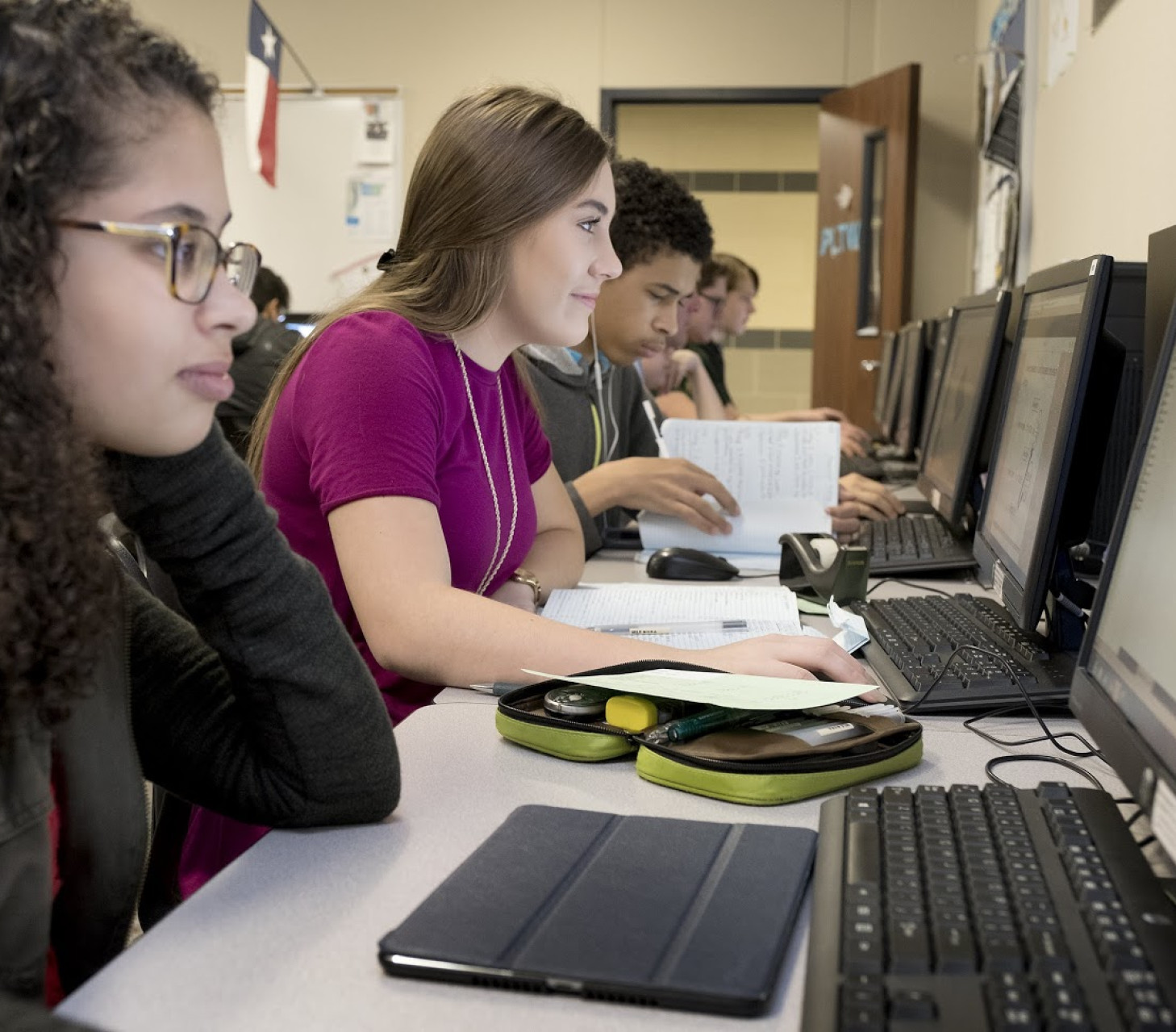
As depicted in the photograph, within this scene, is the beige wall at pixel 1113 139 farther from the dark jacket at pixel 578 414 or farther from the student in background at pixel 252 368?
the student in background at pixel 252 368

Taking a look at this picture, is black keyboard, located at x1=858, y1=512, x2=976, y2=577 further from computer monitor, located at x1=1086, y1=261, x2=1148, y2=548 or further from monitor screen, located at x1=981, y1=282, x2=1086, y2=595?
computer monitor, located at x1=1086, y1=261, x2=1148, y2=548

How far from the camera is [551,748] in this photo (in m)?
1.02

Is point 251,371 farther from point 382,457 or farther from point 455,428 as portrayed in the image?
point 382,457

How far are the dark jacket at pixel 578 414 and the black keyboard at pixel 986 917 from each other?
1.30 metres

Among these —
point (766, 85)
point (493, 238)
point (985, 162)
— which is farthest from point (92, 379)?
point (766, 85)

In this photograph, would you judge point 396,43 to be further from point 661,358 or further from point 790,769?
point 790,769

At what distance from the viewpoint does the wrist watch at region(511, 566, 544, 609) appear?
63.1 inches

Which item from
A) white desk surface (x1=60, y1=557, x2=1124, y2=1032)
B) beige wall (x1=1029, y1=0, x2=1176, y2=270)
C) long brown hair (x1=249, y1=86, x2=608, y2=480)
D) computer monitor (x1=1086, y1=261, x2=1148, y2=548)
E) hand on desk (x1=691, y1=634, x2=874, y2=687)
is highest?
beige wall (x1=1029, y1=0, x2=1176, y2=270)

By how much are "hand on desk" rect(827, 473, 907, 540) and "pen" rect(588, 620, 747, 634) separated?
746 mm

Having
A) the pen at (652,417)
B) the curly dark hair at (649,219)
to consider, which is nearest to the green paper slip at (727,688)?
the pen at (652,417)

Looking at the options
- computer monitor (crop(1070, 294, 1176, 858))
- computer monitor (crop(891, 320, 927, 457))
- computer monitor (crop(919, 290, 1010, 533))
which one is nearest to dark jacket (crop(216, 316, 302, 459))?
computer monitor (crop(891, 320, 927, 457))

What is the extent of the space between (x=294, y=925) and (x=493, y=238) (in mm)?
945

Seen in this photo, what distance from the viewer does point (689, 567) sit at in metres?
1.88

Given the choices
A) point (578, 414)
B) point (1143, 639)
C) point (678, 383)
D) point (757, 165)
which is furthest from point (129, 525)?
point (757, 165)
